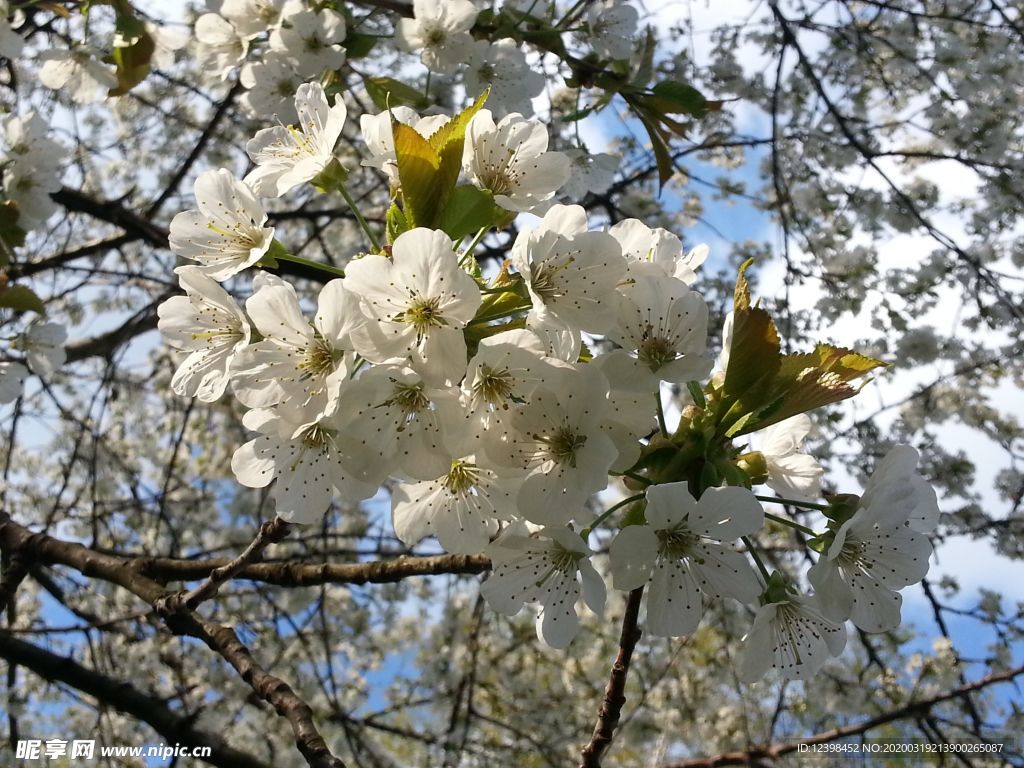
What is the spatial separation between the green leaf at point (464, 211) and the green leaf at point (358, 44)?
150cm

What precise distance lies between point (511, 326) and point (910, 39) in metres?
5.84

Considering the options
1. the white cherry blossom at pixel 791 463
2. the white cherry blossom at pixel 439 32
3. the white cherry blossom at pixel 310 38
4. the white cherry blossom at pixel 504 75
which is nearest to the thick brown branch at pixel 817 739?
the white cherry blossom at pixel 791 463

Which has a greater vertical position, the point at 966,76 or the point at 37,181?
the point at 966,76

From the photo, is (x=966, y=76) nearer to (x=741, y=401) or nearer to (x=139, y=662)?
(x=741, y=401)

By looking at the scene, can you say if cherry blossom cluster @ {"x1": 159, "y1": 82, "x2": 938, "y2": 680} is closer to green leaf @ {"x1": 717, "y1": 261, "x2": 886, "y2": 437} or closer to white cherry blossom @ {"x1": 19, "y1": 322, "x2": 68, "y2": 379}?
green leaf @ {"x1": 717, "y1": 261, "x2": 886, "y2": 437}

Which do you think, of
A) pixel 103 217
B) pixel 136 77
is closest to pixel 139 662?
pixel 103 217

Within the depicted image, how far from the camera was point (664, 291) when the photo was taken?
1.07 m

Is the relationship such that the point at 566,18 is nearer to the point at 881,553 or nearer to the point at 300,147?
the point at 300,147

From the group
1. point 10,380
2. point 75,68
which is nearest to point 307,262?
point 10,380

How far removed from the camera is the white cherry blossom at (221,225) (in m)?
1.28

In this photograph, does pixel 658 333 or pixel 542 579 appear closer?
pixel 658 333

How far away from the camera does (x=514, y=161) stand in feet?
4.36

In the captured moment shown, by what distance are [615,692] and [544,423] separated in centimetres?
55

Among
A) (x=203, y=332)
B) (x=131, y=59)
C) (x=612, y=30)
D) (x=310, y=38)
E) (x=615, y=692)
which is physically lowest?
(x=615, y=692)
